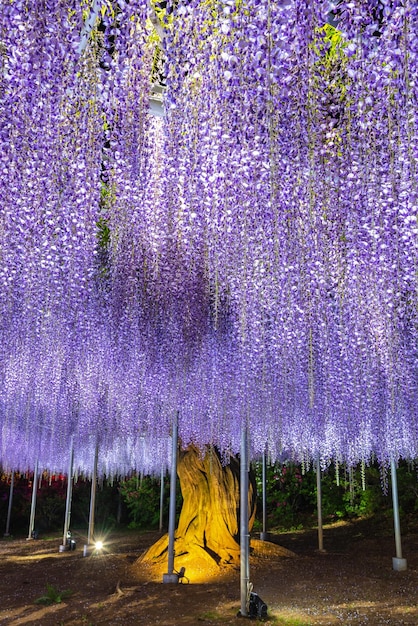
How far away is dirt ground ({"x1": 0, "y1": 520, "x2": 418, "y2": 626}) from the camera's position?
18.1 feet

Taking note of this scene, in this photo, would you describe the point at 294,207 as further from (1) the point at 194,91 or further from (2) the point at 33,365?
(2) the point at 33,365

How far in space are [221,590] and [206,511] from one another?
201 centimetres

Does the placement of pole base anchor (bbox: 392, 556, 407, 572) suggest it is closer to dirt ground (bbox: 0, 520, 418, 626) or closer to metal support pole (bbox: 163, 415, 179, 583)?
dirt ground (bbox: 0, 520, 418, 626)

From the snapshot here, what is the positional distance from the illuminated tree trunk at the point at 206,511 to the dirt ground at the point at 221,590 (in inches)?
19.4

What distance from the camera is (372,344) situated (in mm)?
6340

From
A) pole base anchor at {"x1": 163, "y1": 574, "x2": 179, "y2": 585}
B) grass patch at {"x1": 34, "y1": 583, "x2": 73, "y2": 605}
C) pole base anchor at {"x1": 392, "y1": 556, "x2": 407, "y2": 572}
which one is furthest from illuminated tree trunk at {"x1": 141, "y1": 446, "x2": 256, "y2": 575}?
pole base anchor at {"x1": 392, "y1": 556, "x2": 407, "y2": 572}

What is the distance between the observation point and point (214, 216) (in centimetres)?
445

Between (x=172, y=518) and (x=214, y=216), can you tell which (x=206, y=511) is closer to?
(x=172, y=518)

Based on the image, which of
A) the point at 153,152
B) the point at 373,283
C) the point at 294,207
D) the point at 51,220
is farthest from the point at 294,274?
the point at 51,220

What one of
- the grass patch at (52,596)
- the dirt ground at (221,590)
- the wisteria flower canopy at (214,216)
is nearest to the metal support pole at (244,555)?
the dirt ground at (221,590)

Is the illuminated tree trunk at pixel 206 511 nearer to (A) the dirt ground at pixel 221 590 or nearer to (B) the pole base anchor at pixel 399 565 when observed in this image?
(A) the dirt ground at pixel 221 590

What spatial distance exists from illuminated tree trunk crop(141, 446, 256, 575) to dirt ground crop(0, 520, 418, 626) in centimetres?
49

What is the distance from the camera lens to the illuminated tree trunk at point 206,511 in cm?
835

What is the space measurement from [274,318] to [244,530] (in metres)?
2.25
